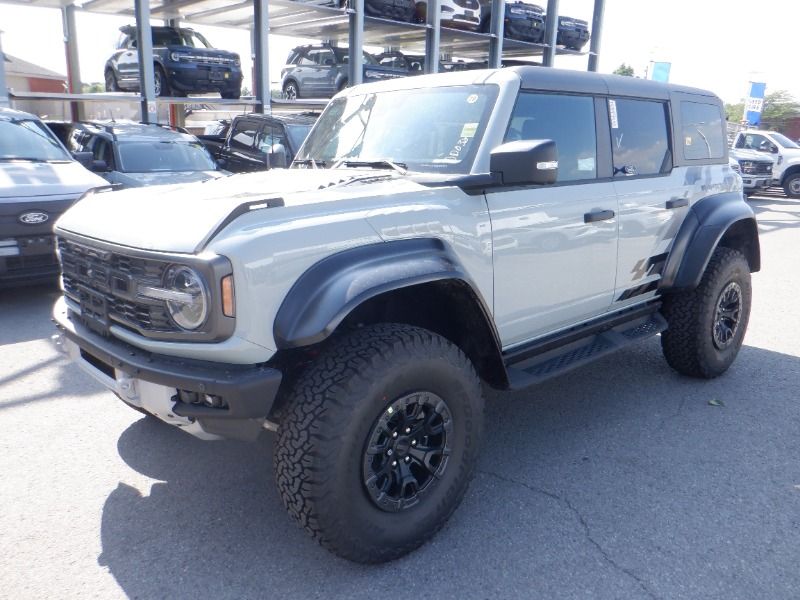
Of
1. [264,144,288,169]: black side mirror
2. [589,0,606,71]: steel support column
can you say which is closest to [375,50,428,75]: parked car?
[589,0,606,71]: steel support column

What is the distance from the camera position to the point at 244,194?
2.98 meters

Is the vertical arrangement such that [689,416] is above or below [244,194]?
below

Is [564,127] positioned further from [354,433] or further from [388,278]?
[354,433]

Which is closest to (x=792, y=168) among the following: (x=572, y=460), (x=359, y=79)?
(x=359, y=79)

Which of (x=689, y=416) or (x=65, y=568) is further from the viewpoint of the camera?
(x=689, y=416)

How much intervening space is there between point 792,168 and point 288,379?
20.3 m

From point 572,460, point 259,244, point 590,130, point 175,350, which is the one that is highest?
point 590,130

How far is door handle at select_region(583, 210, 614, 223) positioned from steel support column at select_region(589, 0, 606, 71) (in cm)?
1915

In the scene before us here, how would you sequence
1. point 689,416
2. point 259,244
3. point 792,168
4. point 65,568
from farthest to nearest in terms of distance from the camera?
point 792,168, point 689,416, point 65,568, point 259,244

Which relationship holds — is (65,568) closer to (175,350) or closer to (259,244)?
(175,350)

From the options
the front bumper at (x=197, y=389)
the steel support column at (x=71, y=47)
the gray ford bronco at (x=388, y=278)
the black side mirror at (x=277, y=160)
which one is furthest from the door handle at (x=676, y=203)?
the steel support column at (x=71, y=47)

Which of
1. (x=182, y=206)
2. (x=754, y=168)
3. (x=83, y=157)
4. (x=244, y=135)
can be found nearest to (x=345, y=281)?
(x=182, y=206)

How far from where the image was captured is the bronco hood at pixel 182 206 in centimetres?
242

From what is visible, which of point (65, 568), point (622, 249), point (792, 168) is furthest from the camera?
point (792, 168)
